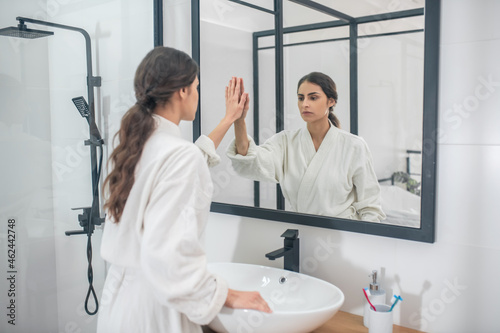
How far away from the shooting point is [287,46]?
157 centimetres

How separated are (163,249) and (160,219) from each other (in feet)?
0.23

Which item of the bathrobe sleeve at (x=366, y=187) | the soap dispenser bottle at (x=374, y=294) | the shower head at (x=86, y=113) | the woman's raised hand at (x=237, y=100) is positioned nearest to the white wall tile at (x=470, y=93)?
the bathrobe sleeve at (x=366, y=187)

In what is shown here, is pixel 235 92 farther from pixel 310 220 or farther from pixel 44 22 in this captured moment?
pixel 44 22

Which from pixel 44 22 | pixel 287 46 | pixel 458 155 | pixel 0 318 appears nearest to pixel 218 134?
pixel 287 46

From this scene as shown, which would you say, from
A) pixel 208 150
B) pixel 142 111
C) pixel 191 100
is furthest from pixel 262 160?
pixel 142 111

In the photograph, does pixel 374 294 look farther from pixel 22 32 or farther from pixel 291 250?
pixel 22 32

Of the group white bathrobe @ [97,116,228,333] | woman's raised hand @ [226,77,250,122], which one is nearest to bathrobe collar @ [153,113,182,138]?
white bathrobe @ [97,116,228,333]

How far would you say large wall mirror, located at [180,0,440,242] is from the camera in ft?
4.25

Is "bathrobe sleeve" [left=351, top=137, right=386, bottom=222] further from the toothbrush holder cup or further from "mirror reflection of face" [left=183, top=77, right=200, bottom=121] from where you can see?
"mirror reflection of face" [left=183, top=77, right=200, bottom=121]

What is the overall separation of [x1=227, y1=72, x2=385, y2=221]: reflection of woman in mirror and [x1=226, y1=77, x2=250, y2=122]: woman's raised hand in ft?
0.08

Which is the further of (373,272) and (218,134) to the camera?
(218,134)

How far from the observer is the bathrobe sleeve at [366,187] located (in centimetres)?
140

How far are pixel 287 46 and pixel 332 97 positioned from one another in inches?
10.4

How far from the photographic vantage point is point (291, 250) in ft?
4.96
